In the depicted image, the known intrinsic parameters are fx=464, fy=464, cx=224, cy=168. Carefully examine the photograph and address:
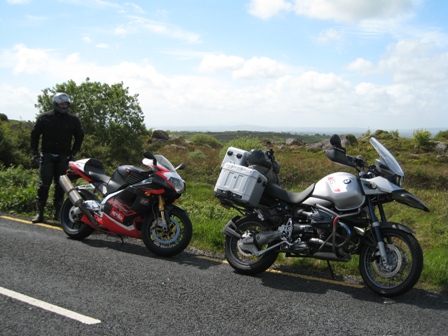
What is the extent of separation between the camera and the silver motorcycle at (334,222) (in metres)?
5.34

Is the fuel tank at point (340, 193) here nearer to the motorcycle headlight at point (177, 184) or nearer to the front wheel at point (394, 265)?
the front wheel at point (394, 265)

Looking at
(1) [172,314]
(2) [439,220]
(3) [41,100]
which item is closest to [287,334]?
(1) [172,314]

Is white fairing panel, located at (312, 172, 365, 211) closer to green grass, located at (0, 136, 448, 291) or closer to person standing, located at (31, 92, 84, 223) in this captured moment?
green grass, located at (0, 136, 448, 291)

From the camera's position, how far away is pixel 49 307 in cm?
467

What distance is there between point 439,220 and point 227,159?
9.51m

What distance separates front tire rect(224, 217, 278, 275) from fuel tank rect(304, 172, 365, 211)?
2.78ft

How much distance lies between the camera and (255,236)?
20.4 ft

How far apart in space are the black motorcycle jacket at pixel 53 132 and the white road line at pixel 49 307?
423 centimetres

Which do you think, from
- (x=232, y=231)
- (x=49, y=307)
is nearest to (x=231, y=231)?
(x=232, y=231)

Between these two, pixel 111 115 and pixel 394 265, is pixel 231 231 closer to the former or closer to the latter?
pixel 394 265

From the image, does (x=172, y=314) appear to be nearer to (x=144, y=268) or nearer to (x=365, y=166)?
(x=144, y=268)

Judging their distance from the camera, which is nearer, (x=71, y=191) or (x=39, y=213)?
(x=71, y=191)

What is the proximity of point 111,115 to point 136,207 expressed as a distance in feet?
78.5

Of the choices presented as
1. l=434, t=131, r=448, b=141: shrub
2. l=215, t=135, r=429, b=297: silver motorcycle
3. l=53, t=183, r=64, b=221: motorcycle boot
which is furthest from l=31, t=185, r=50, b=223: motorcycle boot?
l=434, t=131, r=448, b=141: shrub
